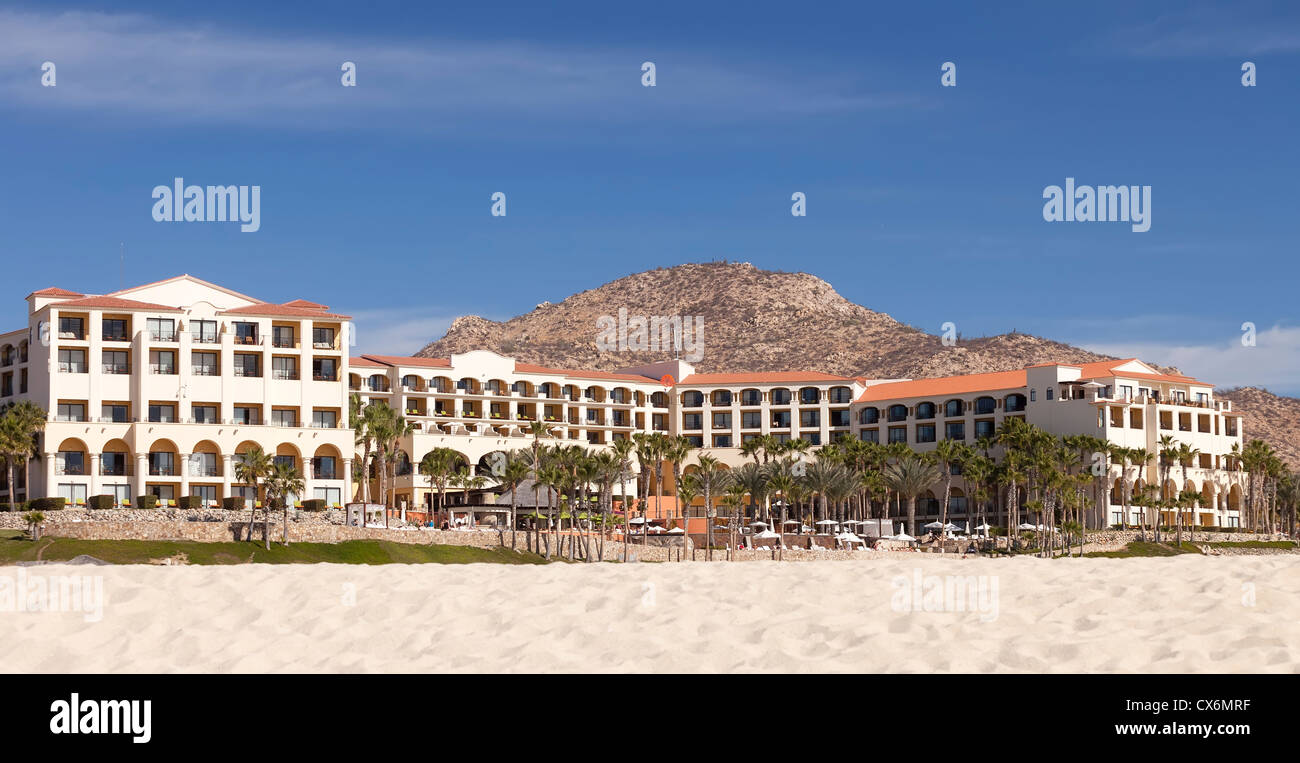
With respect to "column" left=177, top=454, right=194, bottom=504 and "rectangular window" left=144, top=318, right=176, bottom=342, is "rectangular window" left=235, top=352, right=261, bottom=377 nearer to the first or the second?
"rectangular window" left=144, top=318, right=176, bottom=342

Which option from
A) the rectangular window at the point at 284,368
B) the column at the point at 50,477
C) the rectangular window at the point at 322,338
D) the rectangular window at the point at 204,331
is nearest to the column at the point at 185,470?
the column at the point at 50,477

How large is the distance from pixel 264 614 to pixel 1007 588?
35.4 feet

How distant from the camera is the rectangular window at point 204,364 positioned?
89.8m

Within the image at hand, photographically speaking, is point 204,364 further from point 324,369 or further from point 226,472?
point 324,369

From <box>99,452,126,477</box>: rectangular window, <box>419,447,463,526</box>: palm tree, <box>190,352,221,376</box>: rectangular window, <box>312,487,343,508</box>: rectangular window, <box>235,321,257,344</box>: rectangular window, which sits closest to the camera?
<box>99,452,126,477</box>: rectangular window

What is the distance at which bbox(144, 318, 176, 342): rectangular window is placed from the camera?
89.1 meters

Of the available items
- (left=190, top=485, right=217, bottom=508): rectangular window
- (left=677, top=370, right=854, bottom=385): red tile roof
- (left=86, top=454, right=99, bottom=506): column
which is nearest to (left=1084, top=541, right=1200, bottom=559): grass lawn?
(left=677, top=370, right=854, bottom=385): red tile roof

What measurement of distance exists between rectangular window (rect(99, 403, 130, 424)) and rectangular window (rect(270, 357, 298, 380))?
9225mm

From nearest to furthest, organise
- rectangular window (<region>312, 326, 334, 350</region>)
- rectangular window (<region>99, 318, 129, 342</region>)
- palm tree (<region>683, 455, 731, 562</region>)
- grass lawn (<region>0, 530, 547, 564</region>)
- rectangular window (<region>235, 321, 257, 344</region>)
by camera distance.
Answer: grass lawn (<region>0, 530, 547, 564</region>)
palm tree (<region>683, 455, 731, 562</region>)
rectangular window (<region>99, 318, 129, 342</region>)
rectangular window (<region>235, 321, 257, 344</region>)
rectangular window (<region>312, 326, 334, 350</region>)

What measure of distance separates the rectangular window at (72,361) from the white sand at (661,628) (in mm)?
69132

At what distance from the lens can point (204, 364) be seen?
90.1 metres

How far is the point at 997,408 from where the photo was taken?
12088cm
